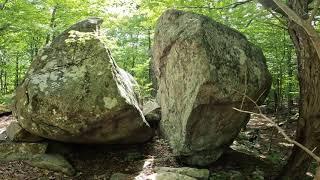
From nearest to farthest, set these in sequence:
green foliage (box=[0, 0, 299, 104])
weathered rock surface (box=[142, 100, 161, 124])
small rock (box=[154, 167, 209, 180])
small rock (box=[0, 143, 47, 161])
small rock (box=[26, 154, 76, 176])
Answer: small rock (box=[154, 167, 209, 180]) < small rock (box=[26, 154, 76, 176]) < small rock (box=[0, 143, 47, 161]) < weathered rock surface (box=[142, 100, 161, 124]) < green foliage (box=[0, 0, 299, 104])

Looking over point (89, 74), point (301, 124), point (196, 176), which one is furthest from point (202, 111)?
point (89, 74)

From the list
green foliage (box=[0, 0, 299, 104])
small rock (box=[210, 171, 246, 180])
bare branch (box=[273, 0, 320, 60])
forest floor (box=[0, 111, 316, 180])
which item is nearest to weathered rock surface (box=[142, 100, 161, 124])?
forest floor (box=[0, 111, 316, 180])

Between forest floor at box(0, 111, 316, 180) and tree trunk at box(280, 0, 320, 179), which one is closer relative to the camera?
tree trunk at box(280, 0, 320, 179)

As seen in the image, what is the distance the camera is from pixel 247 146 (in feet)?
29.1

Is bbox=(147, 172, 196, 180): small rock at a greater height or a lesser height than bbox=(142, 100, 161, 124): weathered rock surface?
lesser

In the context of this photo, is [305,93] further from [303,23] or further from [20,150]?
[20,150]

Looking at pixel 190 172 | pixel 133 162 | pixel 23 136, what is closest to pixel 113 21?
pixel 23 136

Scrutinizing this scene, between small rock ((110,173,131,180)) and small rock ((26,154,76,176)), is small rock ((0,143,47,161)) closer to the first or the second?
small rock ((26,154,76,176))

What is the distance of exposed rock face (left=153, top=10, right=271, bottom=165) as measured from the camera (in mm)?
6512

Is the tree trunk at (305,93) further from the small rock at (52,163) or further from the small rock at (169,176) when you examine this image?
the small rock at (52,163)

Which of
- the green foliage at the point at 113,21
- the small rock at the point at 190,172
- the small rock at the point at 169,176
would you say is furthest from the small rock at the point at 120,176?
the green foliage at the point at 113,21

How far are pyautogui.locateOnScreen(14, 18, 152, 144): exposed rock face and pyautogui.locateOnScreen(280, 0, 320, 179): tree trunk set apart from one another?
3169 mm

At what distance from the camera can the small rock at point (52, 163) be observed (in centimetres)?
657

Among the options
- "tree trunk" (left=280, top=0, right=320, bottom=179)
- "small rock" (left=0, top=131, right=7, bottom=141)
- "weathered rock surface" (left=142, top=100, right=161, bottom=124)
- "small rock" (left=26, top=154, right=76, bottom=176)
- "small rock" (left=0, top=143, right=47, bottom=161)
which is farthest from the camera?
"weathered rock surface" (left=142, top=100, right=161, bottom=124)
